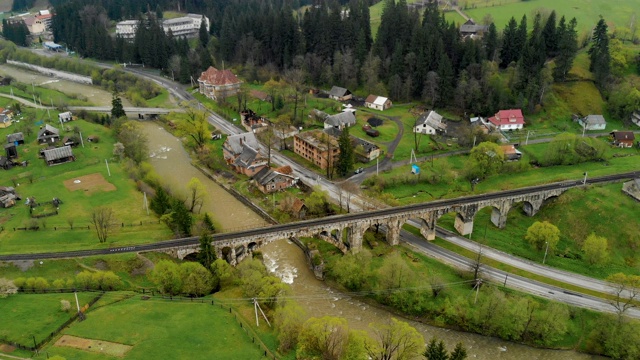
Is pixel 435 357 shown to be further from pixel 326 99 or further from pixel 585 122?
pixel 326 99

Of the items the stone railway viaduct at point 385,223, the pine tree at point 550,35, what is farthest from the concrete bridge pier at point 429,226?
the pine tree at point 550,35

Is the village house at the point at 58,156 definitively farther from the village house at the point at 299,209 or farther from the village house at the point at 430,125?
the village house at the point at 430,125

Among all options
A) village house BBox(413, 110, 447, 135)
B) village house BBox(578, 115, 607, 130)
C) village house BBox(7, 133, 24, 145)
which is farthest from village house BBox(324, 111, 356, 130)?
village house BBox(7, 133, 24, 145)

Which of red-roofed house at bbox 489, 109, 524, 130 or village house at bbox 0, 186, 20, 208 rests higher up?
red-roofed house at bbox 489, 109, 524, 130

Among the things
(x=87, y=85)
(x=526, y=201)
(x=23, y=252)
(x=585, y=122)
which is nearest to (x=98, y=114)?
(x=87, y=85)

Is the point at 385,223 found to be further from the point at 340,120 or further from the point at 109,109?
the point at 109,109

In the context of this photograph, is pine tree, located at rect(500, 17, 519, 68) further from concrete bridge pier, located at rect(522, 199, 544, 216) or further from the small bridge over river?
concrete bridge pier, located at rect(522, 199, 544, 216)
